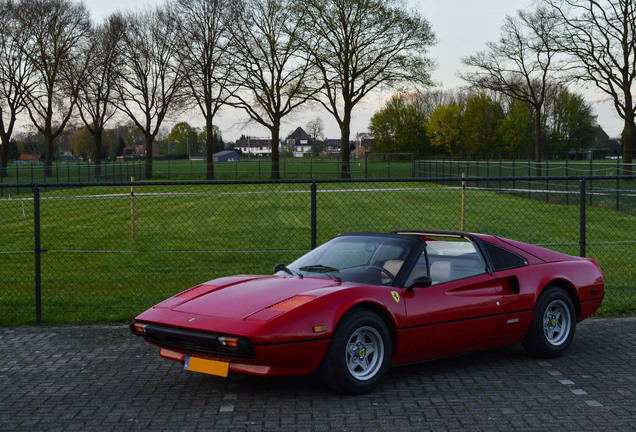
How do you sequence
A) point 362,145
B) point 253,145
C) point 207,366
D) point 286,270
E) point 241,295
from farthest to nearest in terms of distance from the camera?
1. point 253,145
2. point 362,145
3. point 286,270
4. point 241,295
5. point 207,366

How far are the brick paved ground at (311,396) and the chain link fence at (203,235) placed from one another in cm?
224

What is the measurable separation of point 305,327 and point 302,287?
2.08 ft

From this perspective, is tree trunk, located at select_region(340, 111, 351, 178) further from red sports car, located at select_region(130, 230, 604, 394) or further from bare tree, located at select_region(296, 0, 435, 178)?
red sports car, located at select_region(130, 230, 604, 394)

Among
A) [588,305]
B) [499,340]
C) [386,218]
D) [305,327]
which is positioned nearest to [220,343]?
[305,327]

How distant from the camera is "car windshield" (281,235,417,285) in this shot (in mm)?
6043

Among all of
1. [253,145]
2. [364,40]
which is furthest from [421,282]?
[253,145]

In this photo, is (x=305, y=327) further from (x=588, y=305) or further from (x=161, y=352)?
(x=588, y=305)

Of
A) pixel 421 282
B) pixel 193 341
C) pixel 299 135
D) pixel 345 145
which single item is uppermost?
pixel 299 135

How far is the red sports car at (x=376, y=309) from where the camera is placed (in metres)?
5.21

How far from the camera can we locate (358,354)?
5.51 metres

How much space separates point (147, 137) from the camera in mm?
56125

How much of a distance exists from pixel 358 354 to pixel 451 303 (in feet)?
3.38

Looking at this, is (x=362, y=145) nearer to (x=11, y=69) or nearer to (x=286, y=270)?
(x=11, y=69)

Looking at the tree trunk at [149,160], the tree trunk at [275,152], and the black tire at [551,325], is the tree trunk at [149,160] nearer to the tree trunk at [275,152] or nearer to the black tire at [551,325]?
the tree trunk at [275,152]
